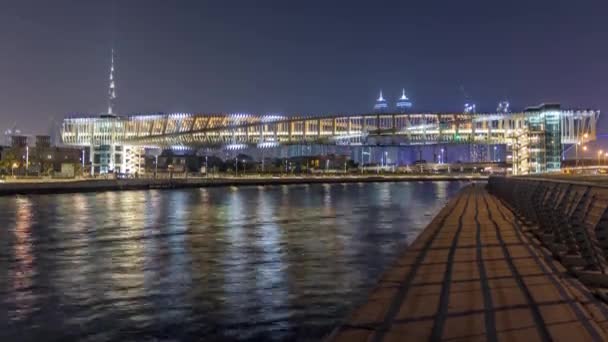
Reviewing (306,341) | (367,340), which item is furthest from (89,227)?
(367,340)

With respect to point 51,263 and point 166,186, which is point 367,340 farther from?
point 166,186

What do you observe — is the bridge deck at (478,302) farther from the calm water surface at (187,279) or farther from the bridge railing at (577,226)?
the calm water surface at (187,279)

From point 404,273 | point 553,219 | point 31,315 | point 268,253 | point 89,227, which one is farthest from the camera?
point 89,227

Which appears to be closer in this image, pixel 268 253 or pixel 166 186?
pixel 268 253

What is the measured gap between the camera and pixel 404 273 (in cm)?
1271

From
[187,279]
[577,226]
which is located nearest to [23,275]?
[187,279]

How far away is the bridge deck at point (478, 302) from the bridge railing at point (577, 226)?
1.22 ft

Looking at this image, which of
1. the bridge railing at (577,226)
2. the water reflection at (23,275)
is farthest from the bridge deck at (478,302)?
the water reflection at (23,275)

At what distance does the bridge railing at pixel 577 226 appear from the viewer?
10.3 metres

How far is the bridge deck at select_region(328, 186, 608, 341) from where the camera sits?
8078 millimetres

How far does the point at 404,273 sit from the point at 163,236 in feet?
47.3

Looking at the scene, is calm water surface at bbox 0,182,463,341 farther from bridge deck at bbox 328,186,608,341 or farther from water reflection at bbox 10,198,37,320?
bridge deck at bbox 328,186,608,341

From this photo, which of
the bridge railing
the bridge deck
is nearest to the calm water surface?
the bridge deck

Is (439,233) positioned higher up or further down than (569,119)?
further down
